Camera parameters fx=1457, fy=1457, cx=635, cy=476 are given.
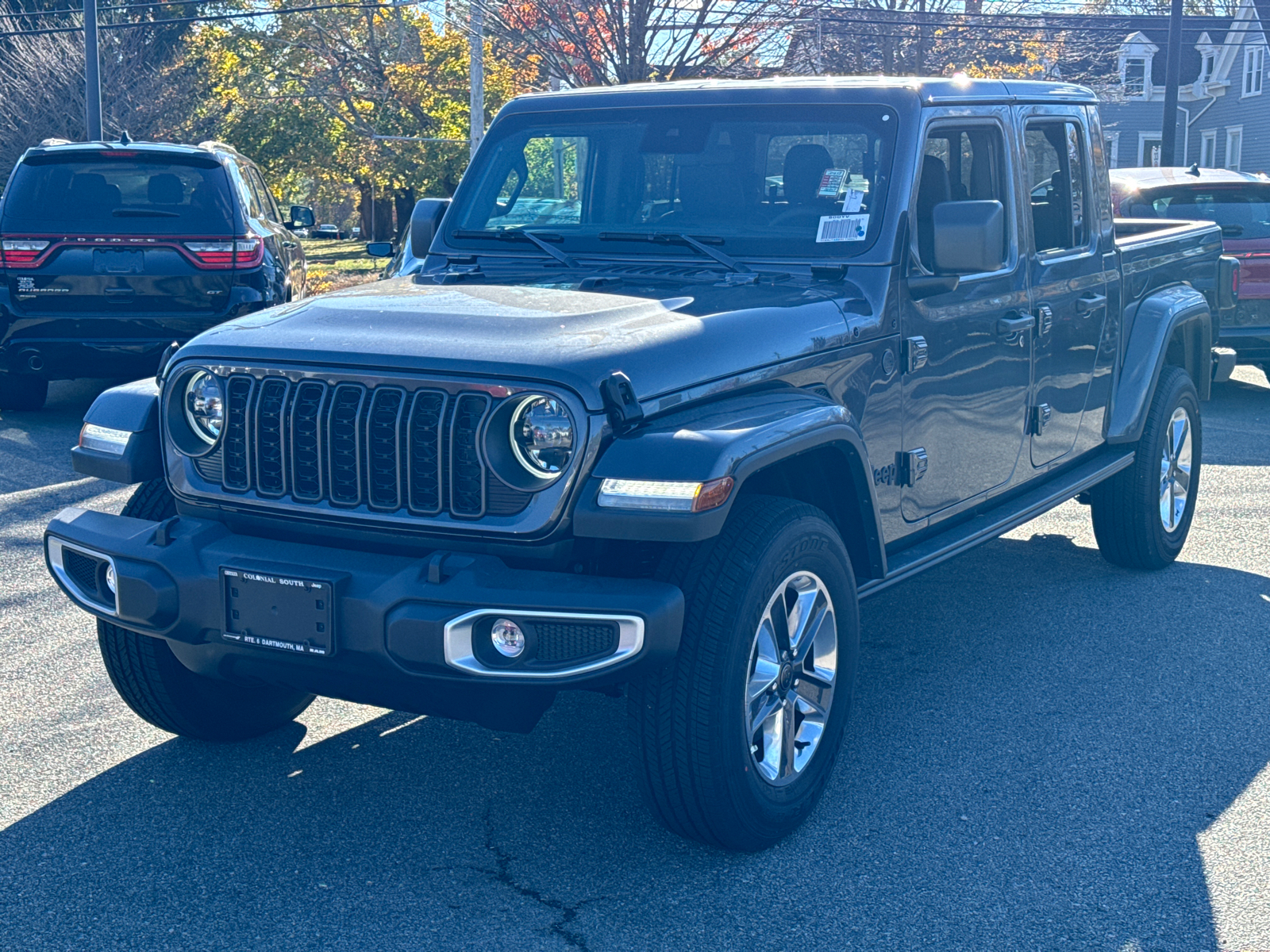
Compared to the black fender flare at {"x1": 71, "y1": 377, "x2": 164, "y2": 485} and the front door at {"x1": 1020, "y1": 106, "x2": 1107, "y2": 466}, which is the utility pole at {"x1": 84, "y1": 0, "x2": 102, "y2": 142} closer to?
the front door at {"x1": 1020, "y1": 106, "x2": 1107, "y2": 466}

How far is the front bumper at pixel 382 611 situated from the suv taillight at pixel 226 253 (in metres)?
6.22

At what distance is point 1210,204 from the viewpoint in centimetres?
1193

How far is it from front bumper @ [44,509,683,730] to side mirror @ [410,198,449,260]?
6.01 ft

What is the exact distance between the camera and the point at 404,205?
43.2 m

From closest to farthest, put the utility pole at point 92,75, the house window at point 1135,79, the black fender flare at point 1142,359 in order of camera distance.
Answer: the black fender flare at point 1142,359
the utility pole at point 92,75
the house window at point 1135,79

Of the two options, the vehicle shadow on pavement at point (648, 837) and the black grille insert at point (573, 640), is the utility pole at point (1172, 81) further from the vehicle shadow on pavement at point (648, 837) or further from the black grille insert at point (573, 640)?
the black grille insert at point (573, 640)

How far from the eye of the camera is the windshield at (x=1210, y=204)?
1180 centimetres

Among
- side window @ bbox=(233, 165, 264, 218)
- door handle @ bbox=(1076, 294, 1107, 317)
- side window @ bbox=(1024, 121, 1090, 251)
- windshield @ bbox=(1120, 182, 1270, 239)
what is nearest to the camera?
side window @ bbox=(1024, 121, 1090, 251)

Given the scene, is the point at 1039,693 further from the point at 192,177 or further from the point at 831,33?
the point at 831,33

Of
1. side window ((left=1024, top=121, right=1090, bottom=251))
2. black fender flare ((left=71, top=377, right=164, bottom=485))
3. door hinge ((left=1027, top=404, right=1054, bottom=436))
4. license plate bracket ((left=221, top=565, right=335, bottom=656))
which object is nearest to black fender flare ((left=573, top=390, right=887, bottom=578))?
license plate bracket ((left=221, top=565, right=335, bottom=656))

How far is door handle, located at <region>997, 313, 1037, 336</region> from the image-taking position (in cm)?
497

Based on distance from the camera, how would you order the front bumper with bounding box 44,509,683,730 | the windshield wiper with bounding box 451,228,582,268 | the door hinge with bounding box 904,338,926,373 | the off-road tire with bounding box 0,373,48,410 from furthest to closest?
the off-road tire with bounding box 0,373,48,410 < the windshield wiper with bounding box 451,228,582,268 < the door hinge with bounding box 904,338,926,373 < the front bumper with bounding box 44,509,683,730

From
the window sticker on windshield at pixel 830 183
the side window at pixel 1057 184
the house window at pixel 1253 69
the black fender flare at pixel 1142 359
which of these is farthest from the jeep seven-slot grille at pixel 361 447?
the house window at pixel 1253 69

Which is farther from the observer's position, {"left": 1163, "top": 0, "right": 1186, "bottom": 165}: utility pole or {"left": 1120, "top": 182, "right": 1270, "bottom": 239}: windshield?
{"left": 1163, "top": 0, "right": 1186, "bottom": 165}: utility pole
